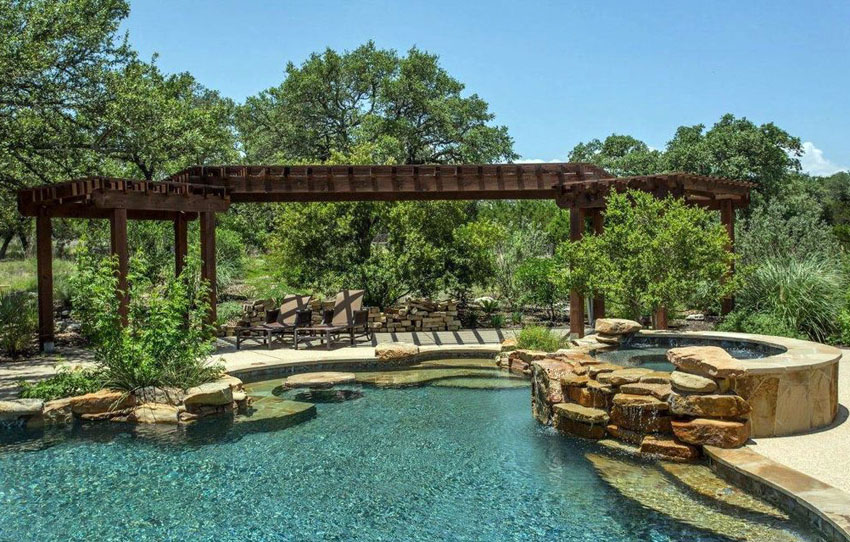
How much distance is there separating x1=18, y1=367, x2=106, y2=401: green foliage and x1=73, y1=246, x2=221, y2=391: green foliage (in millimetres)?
129

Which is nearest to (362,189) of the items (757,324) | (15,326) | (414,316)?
(414,316)

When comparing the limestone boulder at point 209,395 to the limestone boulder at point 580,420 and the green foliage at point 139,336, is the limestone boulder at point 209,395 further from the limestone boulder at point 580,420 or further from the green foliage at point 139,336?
the limestone boulder at point 580,420

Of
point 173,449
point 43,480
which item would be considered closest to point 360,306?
point 173,449

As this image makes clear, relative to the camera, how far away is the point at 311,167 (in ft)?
39.2

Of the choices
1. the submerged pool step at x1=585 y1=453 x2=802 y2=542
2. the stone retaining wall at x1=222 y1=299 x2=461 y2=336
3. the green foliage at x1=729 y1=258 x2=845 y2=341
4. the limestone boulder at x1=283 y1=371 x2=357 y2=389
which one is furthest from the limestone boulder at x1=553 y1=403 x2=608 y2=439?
the stone retaining wall at x1=222 y1=299 x2=461 y2=336

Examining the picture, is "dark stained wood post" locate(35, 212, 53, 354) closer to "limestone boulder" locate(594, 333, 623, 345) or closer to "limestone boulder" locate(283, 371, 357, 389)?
"limestone boulder" locate(283, 371, 357, 389)

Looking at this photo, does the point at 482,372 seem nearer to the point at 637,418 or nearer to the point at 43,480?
the point at 637,418

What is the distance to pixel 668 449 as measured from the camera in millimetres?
5734

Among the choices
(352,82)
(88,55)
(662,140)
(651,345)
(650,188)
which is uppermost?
(352,82)

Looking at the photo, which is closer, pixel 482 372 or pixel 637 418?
pixel 637 418

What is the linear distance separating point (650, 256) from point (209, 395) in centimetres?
628

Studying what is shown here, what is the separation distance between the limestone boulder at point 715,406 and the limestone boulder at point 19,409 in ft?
21.2

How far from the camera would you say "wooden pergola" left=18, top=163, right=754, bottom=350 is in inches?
439

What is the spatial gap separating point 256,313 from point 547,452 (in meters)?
8.67
